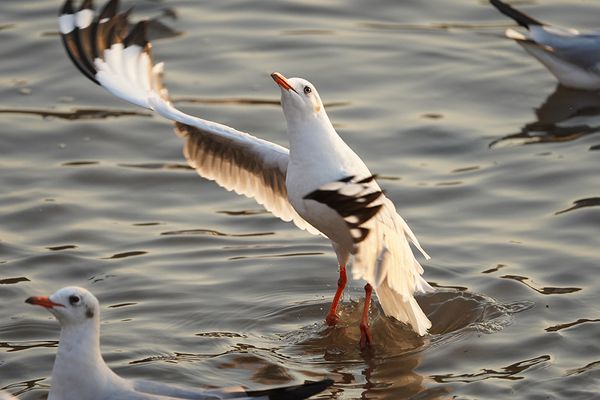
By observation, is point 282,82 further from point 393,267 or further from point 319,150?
point 393,267

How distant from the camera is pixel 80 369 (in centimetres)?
665

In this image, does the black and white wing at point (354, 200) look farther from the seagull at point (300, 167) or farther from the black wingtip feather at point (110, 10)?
the black wingtip feather at point (110, 10)

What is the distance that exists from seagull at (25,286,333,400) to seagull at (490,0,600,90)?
23.5ft

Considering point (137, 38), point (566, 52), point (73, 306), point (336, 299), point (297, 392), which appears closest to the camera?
point (297, 392)

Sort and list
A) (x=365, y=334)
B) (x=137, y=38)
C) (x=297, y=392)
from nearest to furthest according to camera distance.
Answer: (x=297, y=392)
(x=365, y=334)
(x=137, y=38)

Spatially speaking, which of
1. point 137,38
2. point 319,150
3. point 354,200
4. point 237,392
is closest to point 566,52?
point 137,38

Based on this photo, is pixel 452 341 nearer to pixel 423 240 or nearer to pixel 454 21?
pixel 423 240

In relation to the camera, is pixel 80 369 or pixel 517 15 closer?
pixel 80 369

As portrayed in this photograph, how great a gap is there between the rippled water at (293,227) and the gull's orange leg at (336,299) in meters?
0.08

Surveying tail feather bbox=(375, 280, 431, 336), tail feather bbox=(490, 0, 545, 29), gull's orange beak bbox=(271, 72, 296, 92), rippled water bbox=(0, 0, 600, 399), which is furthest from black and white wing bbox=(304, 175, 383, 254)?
tail feather bbox=(490, 0, 545, 29)

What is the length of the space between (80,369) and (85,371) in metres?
0.03

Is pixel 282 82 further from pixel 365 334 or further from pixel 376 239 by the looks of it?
pixel 365 334

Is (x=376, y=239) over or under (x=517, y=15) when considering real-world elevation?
under

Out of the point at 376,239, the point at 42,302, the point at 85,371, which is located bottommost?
the point at 85,371
